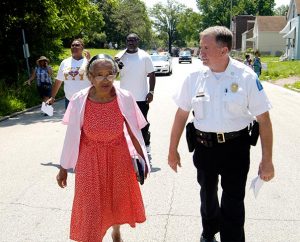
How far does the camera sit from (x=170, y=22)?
118 metres

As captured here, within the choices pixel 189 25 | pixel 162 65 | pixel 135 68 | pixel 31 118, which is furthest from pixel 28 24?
pixel 189 25

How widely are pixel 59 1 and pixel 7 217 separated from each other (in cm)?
1577

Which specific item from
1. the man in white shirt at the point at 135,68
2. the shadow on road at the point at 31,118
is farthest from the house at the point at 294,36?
the man in white shirt at the point at 135,68

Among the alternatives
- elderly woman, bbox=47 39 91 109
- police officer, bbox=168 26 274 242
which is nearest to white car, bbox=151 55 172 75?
elderly woman, bbox=47 39 91 109

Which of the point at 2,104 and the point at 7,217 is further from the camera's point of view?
the point at 2,104

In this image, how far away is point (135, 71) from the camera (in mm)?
6594

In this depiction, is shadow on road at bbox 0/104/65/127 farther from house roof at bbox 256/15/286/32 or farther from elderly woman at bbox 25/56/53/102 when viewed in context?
house roof at bbox 256/15/286/32

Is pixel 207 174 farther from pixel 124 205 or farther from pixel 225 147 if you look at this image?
pixel 124 205

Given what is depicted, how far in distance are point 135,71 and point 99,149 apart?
3.15m

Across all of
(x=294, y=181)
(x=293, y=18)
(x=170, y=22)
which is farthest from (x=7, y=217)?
(x=170, y=22)

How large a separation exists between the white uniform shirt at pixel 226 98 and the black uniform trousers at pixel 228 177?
6.8 inches

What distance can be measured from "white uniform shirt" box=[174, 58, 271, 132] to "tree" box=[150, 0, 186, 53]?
116 metres

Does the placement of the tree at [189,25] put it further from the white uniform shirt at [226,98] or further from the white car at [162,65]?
the white uniform shirt at [226,98]

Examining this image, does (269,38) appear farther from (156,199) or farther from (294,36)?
(156,199)
